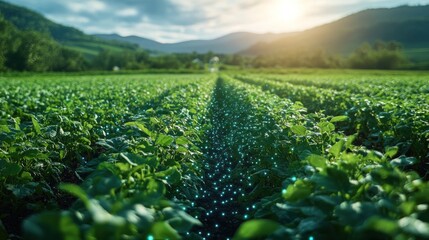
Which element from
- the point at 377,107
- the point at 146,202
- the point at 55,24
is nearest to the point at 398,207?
the point at 146,202

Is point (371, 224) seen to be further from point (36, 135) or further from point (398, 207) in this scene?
point (36, 135)

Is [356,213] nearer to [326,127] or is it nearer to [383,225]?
[383,225]

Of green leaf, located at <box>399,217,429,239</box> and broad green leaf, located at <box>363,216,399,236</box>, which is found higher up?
broad green leaf, located at <box>363,216,399,236</box>

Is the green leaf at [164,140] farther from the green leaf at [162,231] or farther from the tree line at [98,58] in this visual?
the tree line at [98,58]

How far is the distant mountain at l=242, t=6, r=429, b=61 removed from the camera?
132 m

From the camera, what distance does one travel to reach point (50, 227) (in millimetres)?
1309

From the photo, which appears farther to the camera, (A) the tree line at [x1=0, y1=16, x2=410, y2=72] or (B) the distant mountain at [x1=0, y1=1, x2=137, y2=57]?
(B) the distant mountain at [x1=0, y1=1, x2=137, y2=57]

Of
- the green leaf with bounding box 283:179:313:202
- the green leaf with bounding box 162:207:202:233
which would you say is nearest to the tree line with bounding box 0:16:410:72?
the green leaf with bounding box 162:207:202:233

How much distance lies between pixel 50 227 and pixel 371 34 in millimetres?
163155

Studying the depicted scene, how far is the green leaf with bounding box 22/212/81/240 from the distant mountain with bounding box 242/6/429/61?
4249 inches

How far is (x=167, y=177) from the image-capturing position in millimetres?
2891

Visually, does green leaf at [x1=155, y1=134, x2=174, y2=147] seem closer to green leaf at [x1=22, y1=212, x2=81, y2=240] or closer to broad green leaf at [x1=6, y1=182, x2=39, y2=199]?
broad green leaf at [x1=6, y1=182, x2=39, y2=199]

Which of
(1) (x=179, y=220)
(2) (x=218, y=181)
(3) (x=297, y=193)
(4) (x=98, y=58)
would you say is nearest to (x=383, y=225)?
(3) (x=297, y=193)

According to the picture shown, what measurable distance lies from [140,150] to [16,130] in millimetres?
1569
